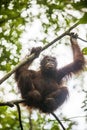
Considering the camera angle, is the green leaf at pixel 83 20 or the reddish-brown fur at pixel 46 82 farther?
the reddish-brown fur at pixel 46 82

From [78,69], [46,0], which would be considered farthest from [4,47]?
[78,69]

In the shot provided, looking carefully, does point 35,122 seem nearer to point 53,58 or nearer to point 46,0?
point 53,58

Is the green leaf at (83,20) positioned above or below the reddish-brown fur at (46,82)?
below

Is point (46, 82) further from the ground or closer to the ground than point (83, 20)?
further from the ground

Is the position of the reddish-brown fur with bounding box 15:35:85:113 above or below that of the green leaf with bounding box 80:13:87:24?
above

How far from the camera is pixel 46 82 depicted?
4820 mm

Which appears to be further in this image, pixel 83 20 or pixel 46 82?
pixel 46 82

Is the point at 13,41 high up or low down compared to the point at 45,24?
down

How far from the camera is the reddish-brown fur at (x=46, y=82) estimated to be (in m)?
4.05

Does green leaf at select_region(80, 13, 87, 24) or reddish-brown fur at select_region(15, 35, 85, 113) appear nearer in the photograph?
green leaf at select_region(80, 13, 87, 24)

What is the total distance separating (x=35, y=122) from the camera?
16.3 ft

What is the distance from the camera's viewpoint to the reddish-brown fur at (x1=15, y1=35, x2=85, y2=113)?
4.05 m

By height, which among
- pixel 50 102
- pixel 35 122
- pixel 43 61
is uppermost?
pixel 43 61

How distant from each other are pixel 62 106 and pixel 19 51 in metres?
1.09
